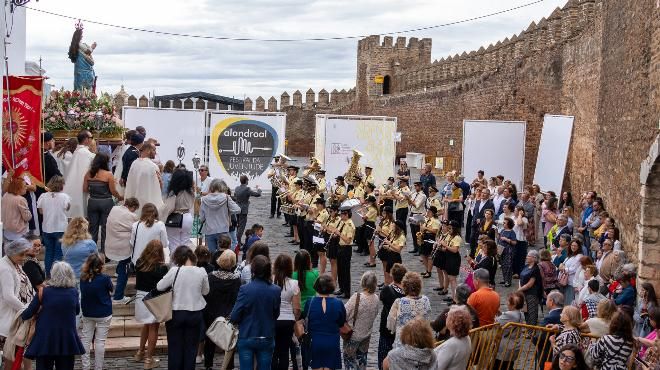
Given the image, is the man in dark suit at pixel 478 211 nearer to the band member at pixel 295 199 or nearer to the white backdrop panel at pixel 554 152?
the band member at pixel 295 199

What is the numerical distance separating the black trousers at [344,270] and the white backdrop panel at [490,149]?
8.42 m

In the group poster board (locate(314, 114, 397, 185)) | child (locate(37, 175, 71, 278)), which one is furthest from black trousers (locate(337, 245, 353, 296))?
poster board (locate(314, 114, 397, 185))

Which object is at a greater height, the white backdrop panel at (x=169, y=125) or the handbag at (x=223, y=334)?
the white backdrop panel at (x=169, y=125)

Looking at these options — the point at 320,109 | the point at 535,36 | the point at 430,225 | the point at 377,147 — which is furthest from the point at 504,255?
the point at 320,109

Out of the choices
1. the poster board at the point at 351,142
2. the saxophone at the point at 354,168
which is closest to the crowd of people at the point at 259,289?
the saxophone at the point at 354,168

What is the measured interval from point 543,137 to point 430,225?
8.51 metres

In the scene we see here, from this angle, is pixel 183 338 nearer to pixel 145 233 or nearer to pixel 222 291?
pixel 222 291

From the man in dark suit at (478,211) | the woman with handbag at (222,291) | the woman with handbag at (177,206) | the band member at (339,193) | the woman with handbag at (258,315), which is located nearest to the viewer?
the woman with handbag at (258,315)

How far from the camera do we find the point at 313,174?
20688 mm

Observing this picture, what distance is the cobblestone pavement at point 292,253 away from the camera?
10625 millimetres

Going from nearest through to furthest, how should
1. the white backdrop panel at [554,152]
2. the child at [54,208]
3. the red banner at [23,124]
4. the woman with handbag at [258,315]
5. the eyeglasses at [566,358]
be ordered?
1. the eyeglasses at [566,358]
2. the woman with handbag at [258,315]
3. the child at [54,208]
4. the red banner at [23,124]
5. the white backdrop panel at [554,152]

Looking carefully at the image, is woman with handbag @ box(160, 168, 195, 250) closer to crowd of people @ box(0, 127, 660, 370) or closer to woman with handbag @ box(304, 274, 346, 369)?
crowd of people @ box(0, 127, 660, 370)

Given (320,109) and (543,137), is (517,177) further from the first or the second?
(320,109)

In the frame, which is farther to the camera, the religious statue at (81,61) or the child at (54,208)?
the religious statue at (81,61)
